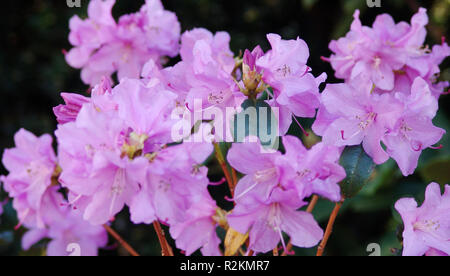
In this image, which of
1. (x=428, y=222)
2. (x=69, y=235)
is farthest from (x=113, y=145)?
(x=69, y=235)

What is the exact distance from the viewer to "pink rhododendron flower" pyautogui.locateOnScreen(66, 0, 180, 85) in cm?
117

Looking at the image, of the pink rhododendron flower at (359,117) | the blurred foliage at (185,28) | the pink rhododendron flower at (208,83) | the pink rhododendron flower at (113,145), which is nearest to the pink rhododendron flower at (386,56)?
the pink rhododendron flower at (359,117)

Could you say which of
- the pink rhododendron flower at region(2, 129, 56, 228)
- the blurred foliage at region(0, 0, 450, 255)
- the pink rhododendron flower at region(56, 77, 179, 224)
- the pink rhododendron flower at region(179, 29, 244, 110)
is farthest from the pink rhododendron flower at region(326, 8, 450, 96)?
the blurred foliage at region(0, 0, 450, 255)

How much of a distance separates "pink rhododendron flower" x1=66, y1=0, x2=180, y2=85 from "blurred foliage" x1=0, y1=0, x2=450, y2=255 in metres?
0.79

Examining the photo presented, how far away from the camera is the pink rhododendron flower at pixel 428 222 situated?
821 mm

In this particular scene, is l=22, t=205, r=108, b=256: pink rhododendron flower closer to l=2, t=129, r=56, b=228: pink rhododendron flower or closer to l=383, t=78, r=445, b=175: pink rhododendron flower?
l=2, t=129, r=56, b=228: pink rhododendron flower

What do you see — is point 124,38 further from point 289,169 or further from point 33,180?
→ point 289,169

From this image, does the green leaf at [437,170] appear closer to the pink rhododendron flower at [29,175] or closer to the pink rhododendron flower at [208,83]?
the pink rhododendron flower at [208,83]

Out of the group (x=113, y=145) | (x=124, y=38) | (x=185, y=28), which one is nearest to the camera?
(x=113, y=145)

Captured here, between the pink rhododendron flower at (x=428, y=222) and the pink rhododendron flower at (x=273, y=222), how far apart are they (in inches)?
6.4

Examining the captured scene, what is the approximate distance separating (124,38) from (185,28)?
105cm

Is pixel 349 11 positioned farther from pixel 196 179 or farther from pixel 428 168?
pixel 196 179

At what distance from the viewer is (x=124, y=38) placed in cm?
117

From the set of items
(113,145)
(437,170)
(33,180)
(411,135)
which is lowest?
(437,170)
